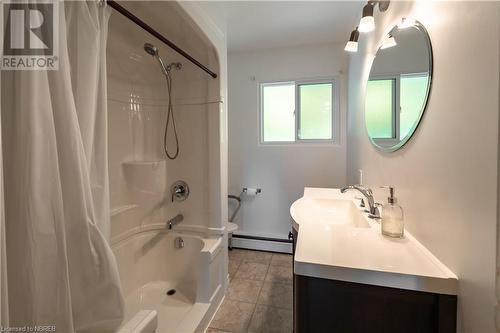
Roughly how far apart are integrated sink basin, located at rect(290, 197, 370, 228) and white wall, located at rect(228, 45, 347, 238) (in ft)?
3.23

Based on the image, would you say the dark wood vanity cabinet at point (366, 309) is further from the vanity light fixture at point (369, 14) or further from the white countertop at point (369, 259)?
the vanity light fixture at point (369, 14)

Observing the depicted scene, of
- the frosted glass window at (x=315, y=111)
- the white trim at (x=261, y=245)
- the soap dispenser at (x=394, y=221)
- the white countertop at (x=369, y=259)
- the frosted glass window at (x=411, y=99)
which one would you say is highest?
the frosted glass window at (x=315, y=111)

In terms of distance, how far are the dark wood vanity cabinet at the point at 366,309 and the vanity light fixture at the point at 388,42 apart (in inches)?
45.4

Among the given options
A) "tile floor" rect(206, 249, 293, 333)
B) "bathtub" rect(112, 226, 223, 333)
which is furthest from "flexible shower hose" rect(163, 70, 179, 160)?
"tile floor" rect(206, 249, 293, 333)

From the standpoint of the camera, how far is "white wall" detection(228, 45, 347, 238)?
252 cm

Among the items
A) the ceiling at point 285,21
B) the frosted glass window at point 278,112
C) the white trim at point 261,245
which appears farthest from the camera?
the frosted glass window at point 278,112

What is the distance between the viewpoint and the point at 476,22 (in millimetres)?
584

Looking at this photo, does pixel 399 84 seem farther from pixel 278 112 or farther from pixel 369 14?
pixel 278 112

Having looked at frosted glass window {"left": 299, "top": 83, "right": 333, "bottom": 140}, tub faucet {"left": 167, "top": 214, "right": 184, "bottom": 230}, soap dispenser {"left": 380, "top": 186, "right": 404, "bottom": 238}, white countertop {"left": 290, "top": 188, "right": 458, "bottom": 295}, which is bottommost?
tub faucet {"left": 167, "top": 214, "right": 184, "bottom": 230}

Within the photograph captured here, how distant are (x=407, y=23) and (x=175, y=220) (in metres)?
1.99

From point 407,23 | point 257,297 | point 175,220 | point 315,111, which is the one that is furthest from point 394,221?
point 315,111

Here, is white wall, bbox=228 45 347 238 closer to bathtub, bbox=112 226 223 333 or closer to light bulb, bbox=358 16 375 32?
bathtub, bbox=112 226 223 333

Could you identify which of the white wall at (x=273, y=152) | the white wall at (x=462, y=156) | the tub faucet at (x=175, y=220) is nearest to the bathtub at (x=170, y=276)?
the tub faucet at (x=175, y=220)

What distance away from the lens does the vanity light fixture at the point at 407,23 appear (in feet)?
3.04
